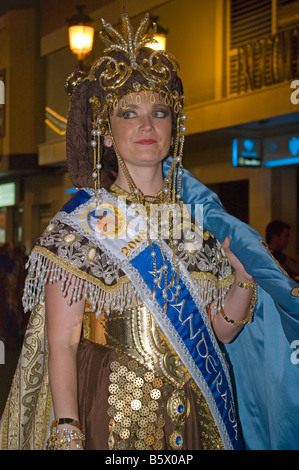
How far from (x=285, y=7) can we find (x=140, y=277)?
5473 mm

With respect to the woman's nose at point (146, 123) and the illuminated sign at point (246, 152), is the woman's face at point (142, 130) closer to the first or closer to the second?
the woman's nose at point (146, 123)

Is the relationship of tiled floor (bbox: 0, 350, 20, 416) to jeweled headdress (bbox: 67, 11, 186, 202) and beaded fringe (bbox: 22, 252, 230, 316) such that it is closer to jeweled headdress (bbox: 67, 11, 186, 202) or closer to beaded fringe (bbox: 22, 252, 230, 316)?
beaded fringe (bbox: 22, 252, 230, 316)

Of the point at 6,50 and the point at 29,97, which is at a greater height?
the point at 6,50

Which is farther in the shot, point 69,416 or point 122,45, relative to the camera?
point 122,45

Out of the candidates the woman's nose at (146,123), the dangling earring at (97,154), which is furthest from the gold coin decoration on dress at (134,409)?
the woman's nose at (146,123)

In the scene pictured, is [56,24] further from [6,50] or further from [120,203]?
[120,203]

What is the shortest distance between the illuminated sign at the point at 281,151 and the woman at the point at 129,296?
16.9 feet

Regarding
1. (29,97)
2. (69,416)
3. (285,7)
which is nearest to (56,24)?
(29,97)

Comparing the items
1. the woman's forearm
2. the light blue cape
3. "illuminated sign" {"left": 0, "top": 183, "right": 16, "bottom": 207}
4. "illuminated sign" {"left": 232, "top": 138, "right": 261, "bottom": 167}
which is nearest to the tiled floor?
the light blue cape

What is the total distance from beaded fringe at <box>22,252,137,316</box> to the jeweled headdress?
0.24 m

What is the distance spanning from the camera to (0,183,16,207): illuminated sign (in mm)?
10477

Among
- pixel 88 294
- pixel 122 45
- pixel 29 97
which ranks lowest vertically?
pixel 88 294

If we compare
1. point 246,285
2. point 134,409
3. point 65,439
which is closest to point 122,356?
point 134,409
